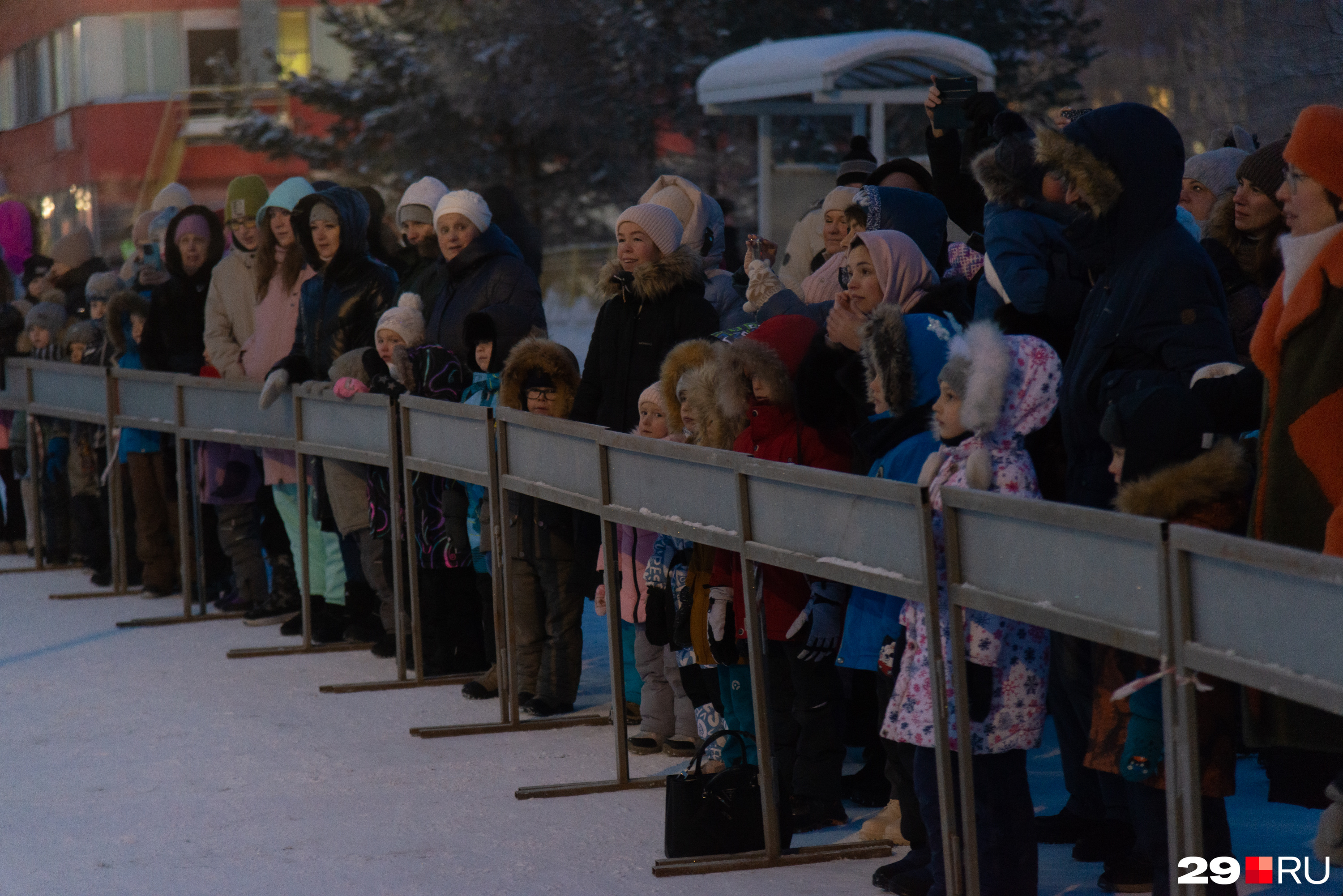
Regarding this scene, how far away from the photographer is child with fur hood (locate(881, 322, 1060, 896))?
4.39 m

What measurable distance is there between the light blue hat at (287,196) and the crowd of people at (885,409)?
21 millimetres

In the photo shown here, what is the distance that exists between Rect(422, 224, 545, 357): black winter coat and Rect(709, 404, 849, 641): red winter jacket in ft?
8.40

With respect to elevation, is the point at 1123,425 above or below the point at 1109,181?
below

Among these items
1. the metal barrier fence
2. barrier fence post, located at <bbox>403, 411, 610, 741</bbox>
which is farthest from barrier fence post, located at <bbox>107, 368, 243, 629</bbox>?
barrier fence post, located at <bbox>403, 411, 610, 741</bbox>

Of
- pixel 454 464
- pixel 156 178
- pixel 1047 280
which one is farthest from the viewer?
pixel 156 178

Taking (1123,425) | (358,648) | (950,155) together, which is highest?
(950,155)

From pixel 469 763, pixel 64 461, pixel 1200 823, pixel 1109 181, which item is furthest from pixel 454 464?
pixel 64 461

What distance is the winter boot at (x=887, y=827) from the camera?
534 centimetres

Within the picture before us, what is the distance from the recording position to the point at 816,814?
559cm

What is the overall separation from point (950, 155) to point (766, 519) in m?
3.44

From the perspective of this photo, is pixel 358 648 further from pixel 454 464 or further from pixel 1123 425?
pixel 1123 425

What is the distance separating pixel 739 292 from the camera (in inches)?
327

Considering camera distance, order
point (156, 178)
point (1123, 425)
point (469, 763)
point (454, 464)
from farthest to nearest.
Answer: point (156, 178)
point (454, 464)
point (469, 763)
point (1123, 425)

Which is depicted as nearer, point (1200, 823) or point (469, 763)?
point (1200, 823)
